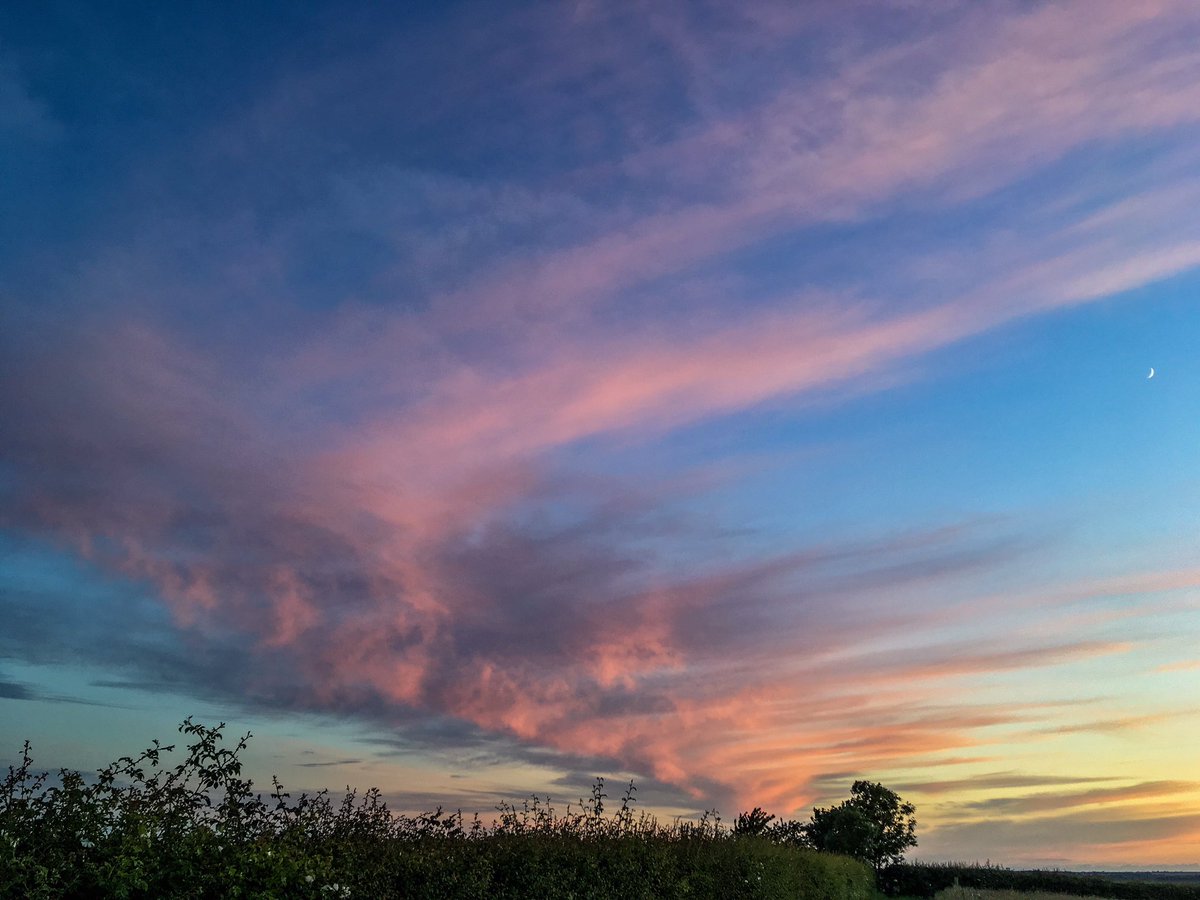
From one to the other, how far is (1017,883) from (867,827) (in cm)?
779

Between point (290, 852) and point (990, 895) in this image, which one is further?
point (990, 895)

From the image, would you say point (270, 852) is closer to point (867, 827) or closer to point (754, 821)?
point (754, 821)

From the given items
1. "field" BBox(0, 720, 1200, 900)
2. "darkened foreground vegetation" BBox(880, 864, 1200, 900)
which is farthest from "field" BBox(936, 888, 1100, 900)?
"field" BBox(0, 720, 1200, 900)

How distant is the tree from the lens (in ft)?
150

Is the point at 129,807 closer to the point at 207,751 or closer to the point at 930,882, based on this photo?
the point at 207,751

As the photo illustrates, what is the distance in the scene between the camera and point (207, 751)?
857 centimetres

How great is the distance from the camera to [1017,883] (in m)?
45.2

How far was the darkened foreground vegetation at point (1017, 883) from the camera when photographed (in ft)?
144

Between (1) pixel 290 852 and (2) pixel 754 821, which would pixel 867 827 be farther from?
(1) pixel 290 852

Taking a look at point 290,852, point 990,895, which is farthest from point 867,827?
point 290,852

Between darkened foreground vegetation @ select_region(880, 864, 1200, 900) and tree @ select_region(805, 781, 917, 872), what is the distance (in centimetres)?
124

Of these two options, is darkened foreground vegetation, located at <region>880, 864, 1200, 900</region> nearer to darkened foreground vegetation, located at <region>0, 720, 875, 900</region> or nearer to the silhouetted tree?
the silhouetted tree

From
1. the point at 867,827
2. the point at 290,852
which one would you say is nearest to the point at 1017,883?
the point at 867,827

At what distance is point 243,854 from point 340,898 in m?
1.19
